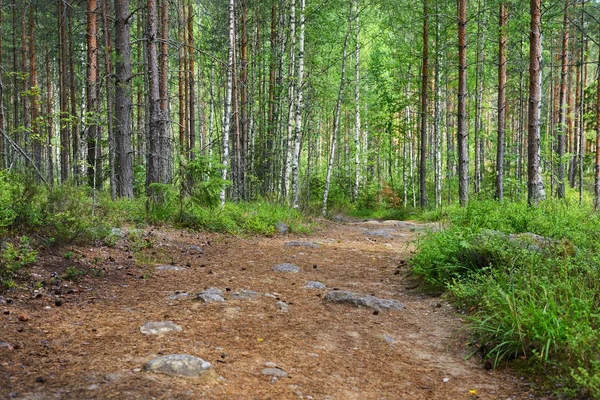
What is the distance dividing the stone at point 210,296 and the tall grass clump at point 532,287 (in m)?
2.44

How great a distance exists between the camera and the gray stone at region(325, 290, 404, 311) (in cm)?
486

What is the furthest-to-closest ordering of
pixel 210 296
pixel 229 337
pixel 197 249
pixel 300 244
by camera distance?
pixel 300 244
pixel 197 249
pixel 210 296
pixel 229 337

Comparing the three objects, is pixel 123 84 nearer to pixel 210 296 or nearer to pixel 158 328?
pixel 210 296

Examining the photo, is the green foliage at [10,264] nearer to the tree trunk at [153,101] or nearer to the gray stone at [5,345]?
the gray stone at [5,345]

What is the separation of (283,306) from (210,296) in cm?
77

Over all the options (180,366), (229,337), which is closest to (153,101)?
(229,337)

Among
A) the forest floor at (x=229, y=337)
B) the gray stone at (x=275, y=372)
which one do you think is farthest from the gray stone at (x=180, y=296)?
the gray stone at (x=275, y=372)

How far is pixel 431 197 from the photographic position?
26.7m

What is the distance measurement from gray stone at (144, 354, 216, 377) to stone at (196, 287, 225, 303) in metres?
1.51

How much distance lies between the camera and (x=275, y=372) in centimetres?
303

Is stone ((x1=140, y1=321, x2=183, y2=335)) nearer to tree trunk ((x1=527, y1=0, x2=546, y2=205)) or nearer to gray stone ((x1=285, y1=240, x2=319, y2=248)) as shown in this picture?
gray stone ((x1=285, y1=240, x2=319, y2=248))

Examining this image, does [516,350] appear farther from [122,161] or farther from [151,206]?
[122,161]

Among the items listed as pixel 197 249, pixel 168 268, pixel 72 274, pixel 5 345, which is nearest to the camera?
pixel 5 345

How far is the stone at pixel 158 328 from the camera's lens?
356 centimetres
